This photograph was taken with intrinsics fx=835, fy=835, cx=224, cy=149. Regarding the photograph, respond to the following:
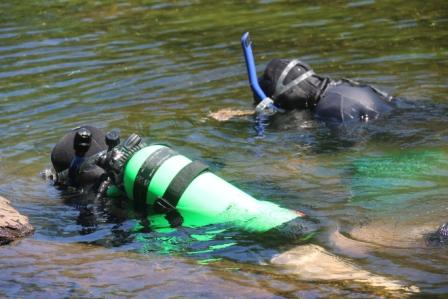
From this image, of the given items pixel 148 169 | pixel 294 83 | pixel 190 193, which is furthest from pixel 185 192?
pixel 294 83

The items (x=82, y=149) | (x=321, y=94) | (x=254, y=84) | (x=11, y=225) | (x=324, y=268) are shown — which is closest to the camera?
(x=324, y=268)

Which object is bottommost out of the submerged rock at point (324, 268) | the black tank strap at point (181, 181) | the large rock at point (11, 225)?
the submerged rock at point (324, 268)

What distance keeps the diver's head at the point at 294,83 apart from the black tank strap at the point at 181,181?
100 inches

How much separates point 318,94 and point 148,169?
275 cm

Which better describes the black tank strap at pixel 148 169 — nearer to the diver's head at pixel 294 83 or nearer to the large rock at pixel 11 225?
the large rock at pixel 11 225

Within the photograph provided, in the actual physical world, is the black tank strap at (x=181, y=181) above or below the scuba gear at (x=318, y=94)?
below

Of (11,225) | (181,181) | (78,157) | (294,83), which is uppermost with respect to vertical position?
(294,83)

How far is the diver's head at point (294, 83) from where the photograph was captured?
295 inches

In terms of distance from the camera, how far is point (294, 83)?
7.51m

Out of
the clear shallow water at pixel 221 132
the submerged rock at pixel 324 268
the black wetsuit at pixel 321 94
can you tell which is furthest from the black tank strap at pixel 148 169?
the black wetsuit at pixel 321 94

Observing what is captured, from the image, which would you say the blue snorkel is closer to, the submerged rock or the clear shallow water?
the clear shallow water

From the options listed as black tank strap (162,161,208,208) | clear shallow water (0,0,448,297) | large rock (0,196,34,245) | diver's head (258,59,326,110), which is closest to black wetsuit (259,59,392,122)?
diver's head (258,59,326,110)

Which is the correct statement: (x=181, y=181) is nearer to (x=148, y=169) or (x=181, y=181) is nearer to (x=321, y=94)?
(x=148, y=169)

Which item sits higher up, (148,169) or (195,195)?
(148,169)
